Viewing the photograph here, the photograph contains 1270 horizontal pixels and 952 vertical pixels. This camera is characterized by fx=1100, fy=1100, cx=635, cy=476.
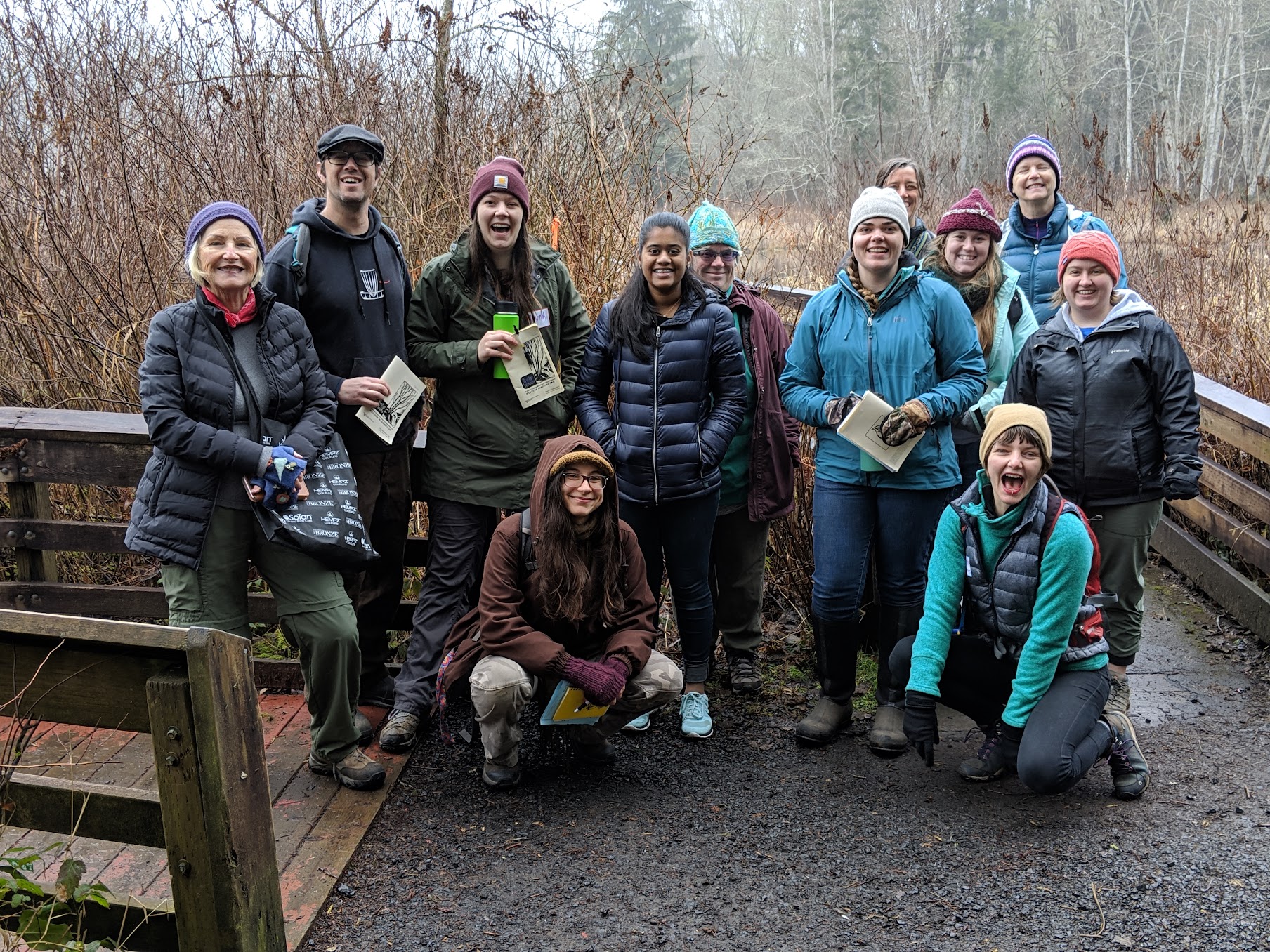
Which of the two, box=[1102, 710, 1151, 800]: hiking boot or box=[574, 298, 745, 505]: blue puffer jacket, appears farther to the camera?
box=[574, 298, 745, 505]: blue puffer jacket

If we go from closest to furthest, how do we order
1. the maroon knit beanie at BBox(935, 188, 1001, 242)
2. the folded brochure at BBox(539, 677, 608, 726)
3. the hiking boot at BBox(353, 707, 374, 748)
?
1. the folded brochure at BBox(539, 677, 608, 726)
2. the hiking boot at BBox(353, 707, 374, 748)
3. the maroon knit beanie at BBox(935, 188, 1001, 242)

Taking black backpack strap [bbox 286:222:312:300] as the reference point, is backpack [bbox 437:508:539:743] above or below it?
below

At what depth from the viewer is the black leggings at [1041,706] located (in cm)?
394

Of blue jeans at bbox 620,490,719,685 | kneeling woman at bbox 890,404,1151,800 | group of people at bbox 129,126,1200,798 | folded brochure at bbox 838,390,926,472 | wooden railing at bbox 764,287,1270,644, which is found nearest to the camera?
group of people at bbox 129,126,1200,798

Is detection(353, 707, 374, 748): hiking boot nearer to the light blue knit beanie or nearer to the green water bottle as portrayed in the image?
the green water bottle

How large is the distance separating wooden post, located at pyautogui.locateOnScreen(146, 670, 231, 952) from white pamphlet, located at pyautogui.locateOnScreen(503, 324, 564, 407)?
2222 millimetres

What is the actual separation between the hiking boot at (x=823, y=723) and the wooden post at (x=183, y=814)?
8.62 ft

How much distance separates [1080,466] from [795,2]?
39895 mm

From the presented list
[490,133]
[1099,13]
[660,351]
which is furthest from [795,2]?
[660,351]

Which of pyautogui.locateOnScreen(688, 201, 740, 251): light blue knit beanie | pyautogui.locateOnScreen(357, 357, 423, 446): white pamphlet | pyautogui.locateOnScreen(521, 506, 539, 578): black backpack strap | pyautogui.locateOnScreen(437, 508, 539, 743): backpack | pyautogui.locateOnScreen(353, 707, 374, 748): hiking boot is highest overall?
pyautogui.locateOnScreen(688, 201, 740, 251): light blue knit beanie

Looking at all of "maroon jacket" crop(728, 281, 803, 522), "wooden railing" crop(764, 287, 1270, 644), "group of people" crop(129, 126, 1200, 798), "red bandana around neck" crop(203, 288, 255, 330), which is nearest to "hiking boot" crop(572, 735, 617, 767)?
"group of people" crop(129, 126, 1200, 798)

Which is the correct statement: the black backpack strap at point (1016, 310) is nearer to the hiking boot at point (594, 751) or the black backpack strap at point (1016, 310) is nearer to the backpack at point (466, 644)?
the backpack at point (466, 644)

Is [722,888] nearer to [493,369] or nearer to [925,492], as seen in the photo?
Result: [925,492]

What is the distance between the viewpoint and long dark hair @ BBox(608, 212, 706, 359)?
459cm
